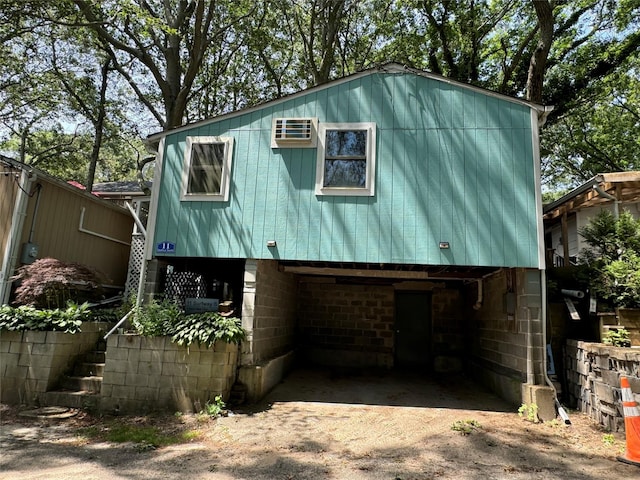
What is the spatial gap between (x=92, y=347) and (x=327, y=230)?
4833mm

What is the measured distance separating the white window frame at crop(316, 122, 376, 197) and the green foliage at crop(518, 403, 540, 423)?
412 cm

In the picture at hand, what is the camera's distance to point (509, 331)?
6.88m

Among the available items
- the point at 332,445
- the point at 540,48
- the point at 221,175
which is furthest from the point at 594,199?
the point at 221,175

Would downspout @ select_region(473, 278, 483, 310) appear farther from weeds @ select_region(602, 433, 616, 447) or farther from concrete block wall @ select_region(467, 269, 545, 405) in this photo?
weeds @ select_region(602, 433, 616, 447)

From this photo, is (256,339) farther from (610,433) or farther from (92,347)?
(610,433)

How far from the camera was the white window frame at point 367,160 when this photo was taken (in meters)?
6.74

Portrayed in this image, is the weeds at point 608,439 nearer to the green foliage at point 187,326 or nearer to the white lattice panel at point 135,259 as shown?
the green foliage at point 187,326

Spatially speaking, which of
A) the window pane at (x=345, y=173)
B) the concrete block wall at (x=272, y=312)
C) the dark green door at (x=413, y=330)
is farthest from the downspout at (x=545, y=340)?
the concrete block wall at (x=272, y=312)

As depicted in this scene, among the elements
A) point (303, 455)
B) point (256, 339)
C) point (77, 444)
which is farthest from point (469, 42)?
point (77, 444)

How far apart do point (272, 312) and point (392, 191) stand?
3.39 metres

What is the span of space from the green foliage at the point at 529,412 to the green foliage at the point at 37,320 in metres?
7.45

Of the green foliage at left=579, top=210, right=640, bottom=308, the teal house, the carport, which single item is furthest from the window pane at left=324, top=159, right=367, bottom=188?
the green foliage at left=579, top=210, right=640, bottom=308

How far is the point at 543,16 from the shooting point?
9.68 meters

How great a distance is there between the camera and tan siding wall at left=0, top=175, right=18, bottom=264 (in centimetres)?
763
